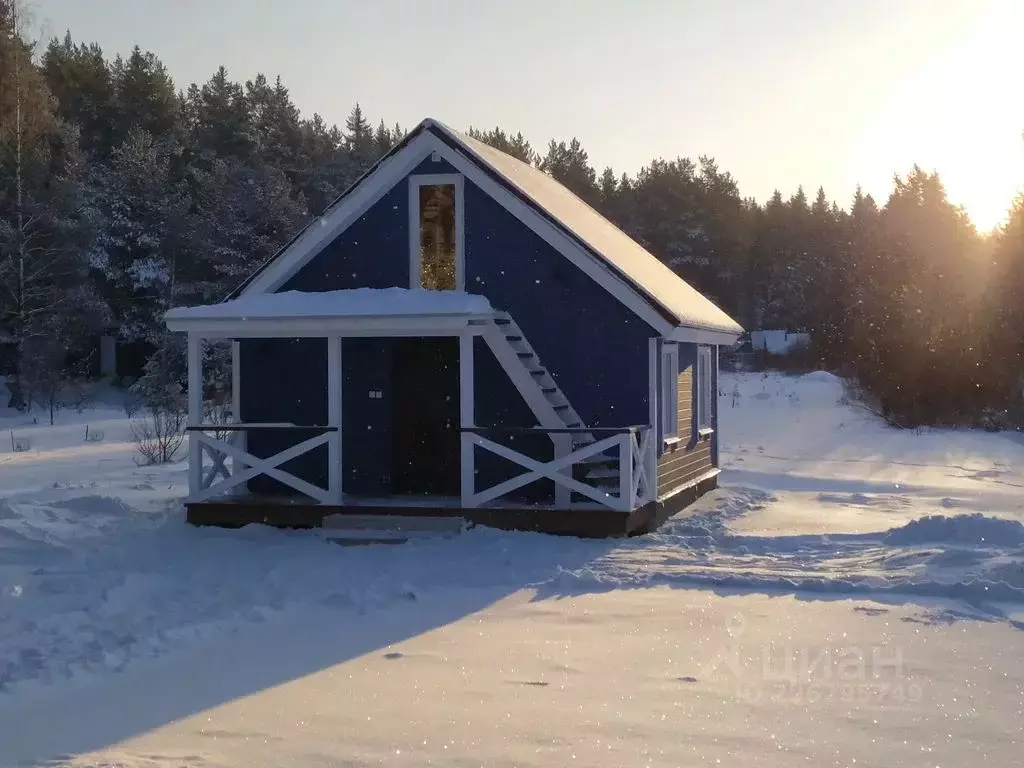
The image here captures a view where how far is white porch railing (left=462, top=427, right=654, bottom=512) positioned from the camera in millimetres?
11672

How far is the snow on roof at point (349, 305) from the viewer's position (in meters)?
12.1

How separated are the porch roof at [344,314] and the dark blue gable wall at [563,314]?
0.75 meters

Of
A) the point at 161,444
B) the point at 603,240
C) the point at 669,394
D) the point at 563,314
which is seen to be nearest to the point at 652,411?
the point at 669,394

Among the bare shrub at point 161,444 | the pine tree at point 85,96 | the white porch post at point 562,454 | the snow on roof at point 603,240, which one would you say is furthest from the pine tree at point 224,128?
the white porch post at point 562,454

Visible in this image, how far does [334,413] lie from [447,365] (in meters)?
1.92

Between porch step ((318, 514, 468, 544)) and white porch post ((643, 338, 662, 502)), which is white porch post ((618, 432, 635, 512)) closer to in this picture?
white porch post ((643, 338, 662, 502))

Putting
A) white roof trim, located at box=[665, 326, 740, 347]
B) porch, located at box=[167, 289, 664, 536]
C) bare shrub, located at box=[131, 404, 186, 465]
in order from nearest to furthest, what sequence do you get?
1. porch, located at box=[167, 289, 664, 536]
2. white roof trim, located at box=[665, 326, 740, 347]
3. bare shrub, located at box=[131, 404, 186, 465]

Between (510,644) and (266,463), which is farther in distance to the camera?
(266,463)

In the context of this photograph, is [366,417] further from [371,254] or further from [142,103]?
[142,103]

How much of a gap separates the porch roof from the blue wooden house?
3 cm

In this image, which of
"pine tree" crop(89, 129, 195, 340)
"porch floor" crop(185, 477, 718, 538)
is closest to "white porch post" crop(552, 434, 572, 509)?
"porch floor" crop(185, 477, 718, 538)

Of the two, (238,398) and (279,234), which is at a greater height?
(279,234)

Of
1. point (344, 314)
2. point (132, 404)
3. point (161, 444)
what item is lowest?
point (161, 444)

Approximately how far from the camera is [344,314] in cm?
1207
